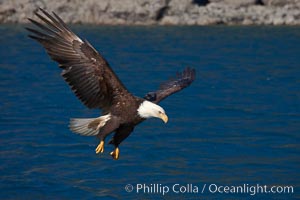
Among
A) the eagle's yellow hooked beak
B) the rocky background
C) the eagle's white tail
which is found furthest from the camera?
the rocky background

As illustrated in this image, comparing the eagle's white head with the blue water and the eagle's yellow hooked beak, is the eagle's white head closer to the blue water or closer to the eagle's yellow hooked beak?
the eagle's yellow hooked beak

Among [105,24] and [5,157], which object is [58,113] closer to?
[5,157]

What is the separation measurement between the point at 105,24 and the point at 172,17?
237 centimetres

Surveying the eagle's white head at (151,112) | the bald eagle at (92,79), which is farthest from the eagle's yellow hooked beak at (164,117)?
the bald eagle at (92,79)

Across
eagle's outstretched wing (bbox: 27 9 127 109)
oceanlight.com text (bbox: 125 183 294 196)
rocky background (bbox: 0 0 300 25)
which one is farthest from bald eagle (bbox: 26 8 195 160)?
rocky background (bbox: 0 0 300 25)

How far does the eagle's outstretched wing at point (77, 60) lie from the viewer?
829 cm

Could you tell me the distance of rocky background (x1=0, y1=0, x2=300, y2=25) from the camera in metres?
29.5

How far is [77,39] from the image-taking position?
27.3ft

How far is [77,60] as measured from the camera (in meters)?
8.35

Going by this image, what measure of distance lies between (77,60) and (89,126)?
28.0 inches

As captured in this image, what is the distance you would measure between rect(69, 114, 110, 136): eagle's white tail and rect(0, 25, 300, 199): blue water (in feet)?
8.74

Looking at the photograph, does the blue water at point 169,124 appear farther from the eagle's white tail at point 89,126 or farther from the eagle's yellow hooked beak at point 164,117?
the eagle's yellow hooked beak at point 164,117

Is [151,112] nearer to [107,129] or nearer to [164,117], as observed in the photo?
[164,117]

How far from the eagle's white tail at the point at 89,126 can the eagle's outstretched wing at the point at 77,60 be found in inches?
11.6
